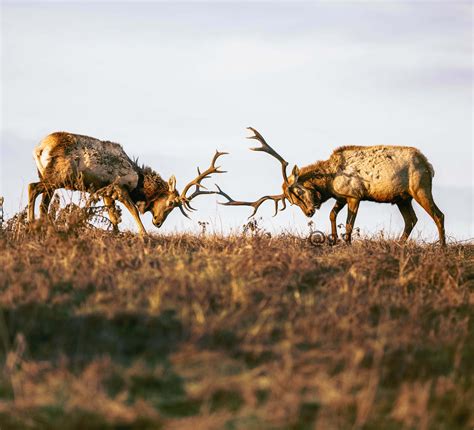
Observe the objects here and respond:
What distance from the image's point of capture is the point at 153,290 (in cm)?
806

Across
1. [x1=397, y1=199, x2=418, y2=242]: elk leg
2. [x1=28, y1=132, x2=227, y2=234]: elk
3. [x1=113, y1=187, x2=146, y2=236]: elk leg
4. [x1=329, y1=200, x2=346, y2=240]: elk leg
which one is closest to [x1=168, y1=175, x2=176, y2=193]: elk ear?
[x1=28, y1=132, x2=227, y2=234]: elk

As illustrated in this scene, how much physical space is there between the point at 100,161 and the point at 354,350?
10019 mm

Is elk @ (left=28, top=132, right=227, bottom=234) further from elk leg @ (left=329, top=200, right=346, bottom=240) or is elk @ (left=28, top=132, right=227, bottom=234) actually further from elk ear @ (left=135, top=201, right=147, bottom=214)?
elk leg @ (left=329, top=200, right=346, bottom=240)

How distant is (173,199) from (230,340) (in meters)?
10.7

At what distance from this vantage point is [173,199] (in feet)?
57.2

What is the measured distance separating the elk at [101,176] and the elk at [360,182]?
1.44 m

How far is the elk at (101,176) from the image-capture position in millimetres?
15453

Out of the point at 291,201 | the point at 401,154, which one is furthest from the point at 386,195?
the point at 291,201

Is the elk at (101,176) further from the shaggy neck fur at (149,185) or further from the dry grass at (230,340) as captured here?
the dry grass at (230,340)

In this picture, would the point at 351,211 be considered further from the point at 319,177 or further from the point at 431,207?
the point at 431,207

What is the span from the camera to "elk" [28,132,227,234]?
50.7 ft

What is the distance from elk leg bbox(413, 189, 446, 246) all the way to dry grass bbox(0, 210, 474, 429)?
506 cm

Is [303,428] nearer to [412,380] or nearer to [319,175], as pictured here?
[412,380]

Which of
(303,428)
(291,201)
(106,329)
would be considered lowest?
(303,428)
